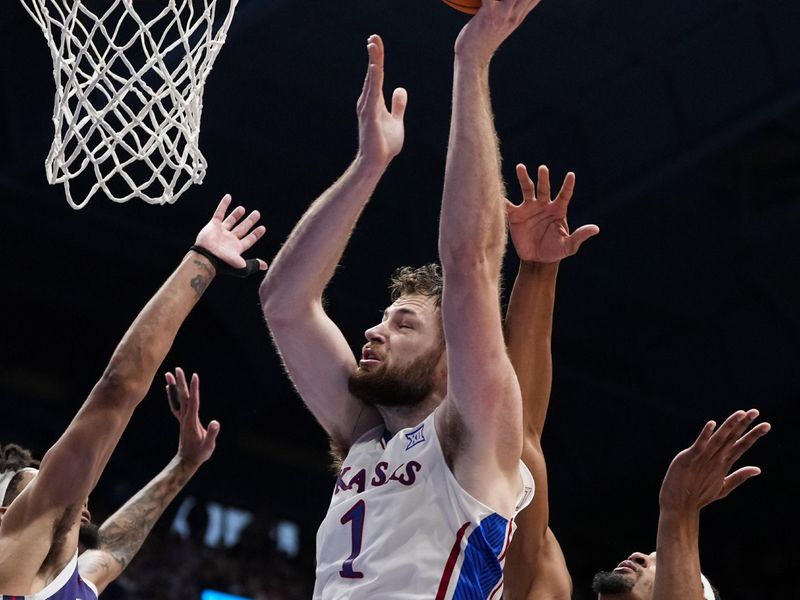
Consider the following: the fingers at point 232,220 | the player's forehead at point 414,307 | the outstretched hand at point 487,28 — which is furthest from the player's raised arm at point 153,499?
the outstretched hand at point 487,28

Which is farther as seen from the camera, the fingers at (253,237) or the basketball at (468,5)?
the fingers at (253,237)

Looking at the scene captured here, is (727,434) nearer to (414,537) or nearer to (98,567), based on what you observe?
(414,537)

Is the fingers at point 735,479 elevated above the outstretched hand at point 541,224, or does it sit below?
below

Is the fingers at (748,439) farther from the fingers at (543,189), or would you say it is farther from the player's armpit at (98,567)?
the player's armpit at (98,567)

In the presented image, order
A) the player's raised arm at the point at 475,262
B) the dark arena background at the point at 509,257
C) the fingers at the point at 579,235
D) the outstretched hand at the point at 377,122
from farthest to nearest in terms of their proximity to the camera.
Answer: the dark arena background at the point at 509,257
the fingers at the point at 579,235
the outstretched hand at the point at 377,122
the player's raised arm at the point at 475,262

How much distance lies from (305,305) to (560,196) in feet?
2.96

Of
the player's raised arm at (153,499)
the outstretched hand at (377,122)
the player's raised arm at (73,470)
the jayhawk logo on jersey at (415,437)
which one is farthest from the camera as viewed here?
the player's raised arm at (153,499)

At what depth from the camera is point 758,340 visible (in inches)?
457

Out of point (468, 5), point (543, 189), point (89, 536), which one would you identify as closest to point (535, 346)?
point (543, 189)

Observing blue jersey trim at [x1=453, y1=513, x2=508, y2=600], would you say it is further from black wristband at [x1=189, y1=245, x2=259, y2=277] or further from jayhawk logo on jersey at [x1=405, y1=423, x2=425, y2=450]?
black wristband at [x1=189, y1=245, x2=259, y2=277]

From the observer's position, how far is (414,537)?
9.34 ft

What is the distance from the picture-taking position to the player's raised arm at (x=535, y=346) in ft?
11.9

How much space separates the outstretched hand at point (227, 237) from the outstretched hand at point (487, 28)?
1.31 metres

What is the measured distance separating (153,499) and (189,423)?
33cm
